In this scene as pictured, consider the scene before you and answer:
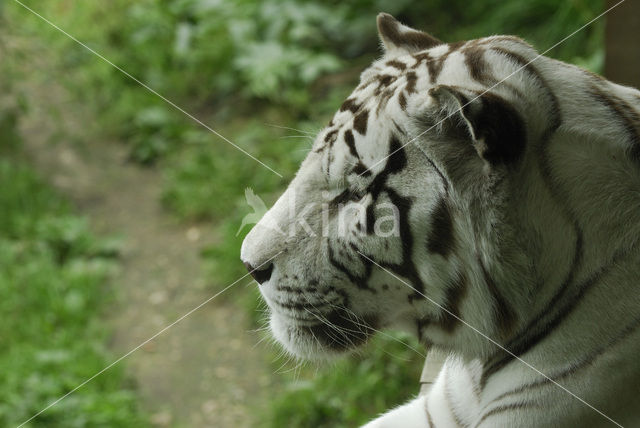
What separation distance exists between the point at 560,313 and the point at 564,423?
0.50 feet

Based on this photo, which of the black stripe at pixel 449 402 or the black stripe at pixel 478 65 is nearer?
the black stripe at pixel 478 65

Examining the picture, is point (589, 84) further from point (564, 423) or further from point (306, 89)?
point (306, 89)

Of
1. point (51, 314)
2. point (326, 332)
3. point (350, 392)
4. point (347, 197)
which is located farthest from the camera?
point (51, 314)

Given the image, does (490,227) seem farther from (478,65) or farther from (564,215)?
(478,65)

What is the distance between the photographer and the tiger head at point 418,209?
1.04 metres

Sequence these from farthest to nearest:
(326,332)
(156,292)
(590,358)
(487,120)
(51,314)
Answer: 1. (156,292)
2. (51,314)
3. (326,332)
4. (590,358)
5. (487,120)

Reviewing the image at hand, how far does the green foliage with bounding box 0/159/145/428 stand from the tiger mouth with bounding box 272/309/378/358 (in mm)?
1358

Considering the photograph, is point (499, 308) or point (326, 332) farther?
point (326, 332)

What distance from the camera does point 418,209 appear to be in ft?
3.63

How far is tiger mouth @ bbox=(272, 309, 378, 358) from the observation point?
1264 millimetres

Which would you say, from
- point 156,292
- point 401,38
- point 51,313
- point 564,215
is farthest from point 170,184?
point 564,215

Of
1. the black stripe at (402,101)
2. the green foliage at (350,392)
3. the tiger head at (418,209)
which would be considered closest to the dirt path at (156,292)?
the green foliage at (350,392)

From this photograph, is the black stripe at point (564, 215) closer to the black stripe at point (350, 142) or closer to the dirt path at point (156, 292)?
the black stripe at point (350, 142)

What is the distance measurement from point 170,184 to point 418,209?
8.85 ft
